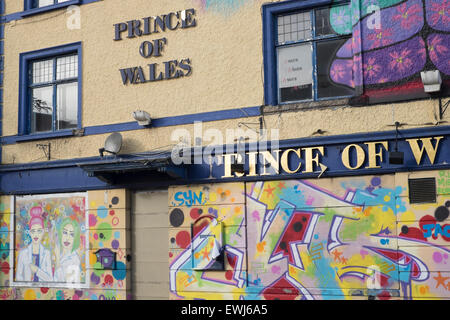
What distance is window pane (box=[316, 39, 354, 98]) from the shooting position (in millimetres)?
9719

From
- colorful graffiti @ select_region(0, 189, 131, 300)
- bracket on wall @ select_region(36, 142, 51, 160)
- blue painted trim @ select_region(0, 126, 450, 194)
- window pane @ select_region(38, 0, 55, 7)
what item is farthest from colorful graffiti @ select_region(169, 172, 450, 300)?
window pane @ select_region(38, 0, 55, 7)

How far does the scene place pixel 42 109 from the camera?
12.5 m

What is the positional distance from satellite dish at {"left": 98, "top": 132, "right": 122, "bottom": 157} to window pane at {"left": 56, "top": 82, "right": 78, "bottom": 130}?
4.43 feet

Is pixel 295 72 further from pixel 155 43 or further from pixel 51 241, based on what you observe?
pixel 51 241

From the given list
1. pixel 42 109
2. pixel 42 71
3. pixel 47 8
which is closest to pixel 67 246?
pixel 42 109

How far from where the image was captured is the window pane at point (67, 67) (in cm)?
1212

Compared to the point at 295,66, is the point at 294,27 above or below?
above

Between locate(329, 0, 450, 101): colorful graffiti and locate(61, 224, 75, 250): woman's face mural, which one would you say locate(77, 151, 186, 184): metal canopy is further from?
locate(329, 0, 450, 101): colorful graffiti

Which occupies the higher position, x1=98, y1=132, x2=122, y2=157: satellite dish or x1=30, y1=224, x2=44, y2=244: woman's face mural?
x1=98, y1=132, x2=122, y2=157: satellite dish

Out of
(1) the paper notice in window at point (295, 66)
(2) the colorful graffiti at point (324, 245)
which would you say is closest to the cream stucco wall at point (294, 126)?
(1) the paper notice in window at point (295, 66)

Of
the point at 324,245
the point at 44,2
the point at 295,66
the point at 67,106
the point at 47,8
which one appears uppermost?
the point at 44,2

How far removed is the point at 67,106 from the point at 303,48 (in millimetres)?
5368

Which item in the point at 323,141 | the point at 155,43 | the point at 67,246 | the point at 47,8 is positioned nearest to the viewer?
the point at 323,141

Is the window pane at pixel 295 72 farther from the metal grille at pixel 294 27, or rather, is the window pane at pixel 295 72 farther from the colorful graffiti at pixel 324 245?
the colorful graffiti at pixel 324 245
